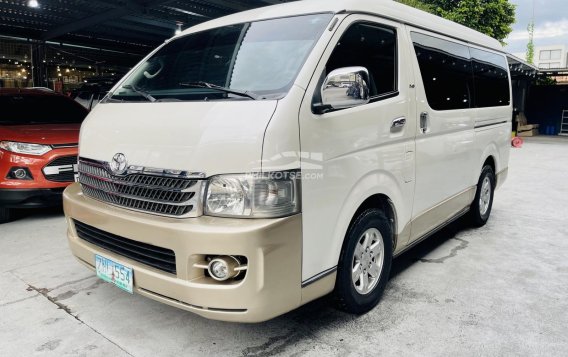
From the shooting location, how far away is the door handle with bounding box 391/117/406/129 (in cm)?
289

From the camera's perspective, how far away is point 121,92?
3098 mm

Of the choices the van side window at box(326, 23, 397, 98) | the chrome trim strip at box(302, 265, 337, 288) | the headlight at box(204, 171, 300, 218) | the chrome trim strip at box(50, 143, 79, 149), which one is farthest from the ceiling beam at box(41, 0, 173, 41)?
the chrome trim strip at box(302, 265, 337, 288)

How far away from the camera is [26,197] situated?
481cm

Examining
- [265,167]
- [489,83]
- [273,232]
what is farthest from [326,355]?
[489,83]

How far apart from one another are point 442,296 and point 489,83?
8.26 ft

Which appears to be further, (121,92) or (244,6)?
(244,6)

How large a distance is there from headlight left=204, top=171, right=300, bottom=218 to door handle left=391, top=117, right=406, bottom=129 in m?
1.02

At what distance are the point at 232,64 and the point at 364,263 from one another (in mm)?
1511

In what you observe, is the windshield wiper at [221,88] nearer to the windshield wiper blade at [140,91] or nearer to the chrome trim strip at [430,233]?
the windshield wiper blade at [140,91]

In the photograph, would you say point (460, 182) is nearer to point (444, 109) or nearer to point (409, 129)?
point (444, 109)

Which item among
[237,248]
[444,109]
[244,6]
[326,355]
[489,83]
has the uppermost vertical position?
[244,6]

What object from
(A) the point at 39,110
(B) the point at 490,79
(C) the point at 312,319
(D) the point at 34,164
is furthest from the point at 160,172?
(A) the point at 39,110

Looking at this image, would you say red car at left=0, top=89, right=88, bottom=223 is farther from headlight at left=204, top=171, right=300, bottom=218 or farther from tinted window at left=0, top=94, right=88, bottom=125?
headlight at left=204, top=171, right=300, bottom=218

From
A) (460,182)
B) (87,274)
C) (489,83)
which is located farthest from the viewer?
(489,83)
